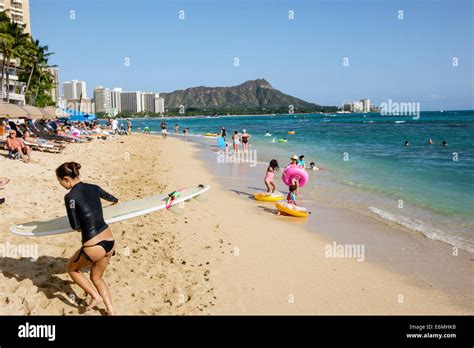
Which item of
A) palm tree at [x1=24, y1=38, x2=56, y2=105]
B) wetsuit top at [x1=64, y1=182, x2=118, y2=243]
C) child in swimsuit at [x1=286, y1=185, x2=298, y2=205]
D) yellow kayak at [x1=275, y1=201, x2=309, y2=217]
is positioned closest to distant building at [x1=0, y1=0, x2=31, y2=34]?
palm tree at [x1=24, y1=38, x2=56, y2=105]

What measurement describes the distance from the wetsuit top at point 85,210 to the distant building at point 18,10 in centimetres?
10186

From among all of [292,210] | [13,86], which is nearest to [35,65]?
[13,86]

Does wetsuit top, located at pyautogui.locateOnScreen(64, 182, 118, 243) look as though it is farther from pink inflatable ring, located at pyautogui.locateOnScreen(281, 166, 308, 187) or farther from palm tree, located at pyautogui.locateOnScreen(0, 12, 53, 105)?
palm tree, located at pyautogui.locateOnScreen(0, 12, 53, 105)

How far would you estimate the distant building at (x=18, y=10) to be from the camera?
8920 cm

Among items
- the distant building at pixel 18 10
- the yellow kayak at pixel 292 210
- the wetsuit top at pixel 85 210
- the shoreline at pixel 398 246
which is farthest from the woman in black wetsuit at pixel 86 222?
the distant building at pixel 18 10

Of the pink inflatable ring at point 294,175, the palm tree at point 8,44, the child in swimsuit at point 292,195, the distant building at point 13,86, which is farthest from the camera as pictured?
the distant building at point 13,86

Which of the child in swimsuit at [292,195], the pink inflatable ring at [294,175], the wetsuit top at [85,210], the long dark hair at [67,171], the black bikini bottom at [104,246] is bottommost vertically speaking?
the child in swimsuit at [292,195]

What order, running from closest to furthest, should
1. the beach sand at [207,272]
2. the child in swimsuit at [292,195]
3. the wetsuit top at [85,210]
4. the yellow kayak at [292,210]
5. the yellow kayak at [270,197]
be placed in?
the wetsuit top at [85,210] < the beach sand at [207,272] < the yellow kayak at [292,210] < the child in swimsuit at [292,195] < the yellow kayak at [270,197]

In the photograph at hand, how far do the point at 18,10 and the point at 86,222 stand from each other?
10782cm

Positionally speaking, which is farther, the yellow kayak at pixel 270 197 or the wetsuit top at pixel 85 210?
the yellow kayak at pixel 270 197

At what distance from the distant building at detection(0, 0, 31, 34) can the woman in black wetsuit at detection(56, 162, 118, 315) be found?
102 m

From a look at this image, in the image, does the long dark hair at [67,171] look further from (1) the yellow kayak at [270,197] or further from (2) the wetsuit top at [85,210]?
(1) the yellow kayak at [270,197]
